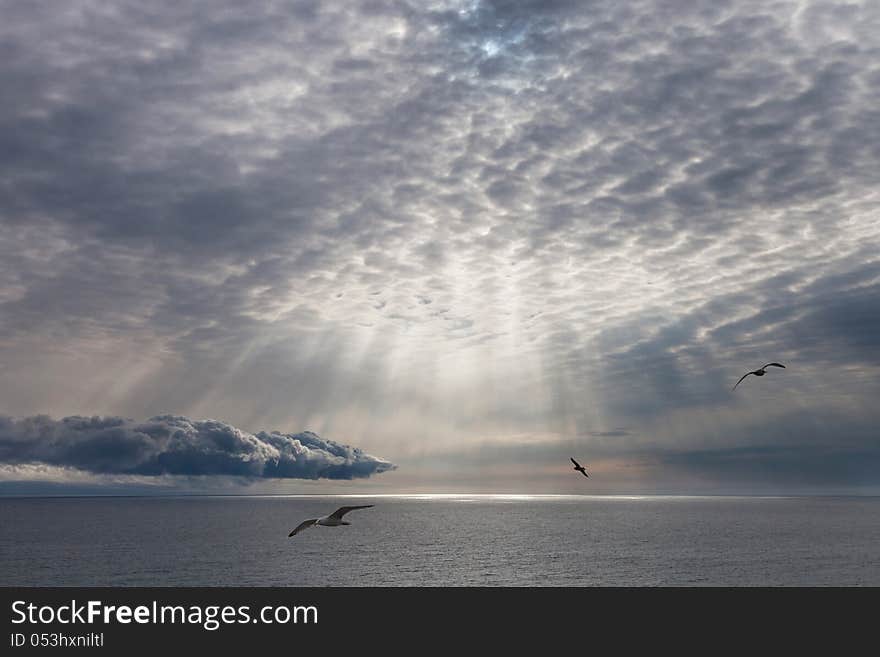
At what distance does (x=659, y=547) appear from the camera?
19012 cm

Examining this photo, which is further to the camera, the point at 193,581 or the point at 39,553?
the point at 39,553
